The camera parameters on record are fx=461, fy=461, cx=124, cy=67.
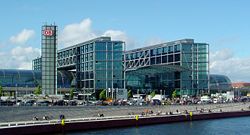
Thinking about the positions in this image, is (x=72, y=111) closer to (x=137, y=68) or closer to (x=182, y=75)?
(x=137, y=68)

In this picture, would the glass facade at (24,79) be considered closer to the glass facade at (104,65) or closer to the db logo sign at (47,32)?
the glass facade at (104,65)

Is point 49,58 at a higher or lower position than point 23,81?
higher

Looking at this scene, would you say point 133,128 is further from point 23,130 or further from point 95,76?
point 95,76

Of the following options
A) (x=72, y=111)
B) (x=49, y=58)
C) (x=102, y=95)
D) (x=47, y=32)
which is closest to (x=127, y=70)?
(x=102, y=95)

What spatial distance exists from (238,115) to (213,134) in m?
46.0

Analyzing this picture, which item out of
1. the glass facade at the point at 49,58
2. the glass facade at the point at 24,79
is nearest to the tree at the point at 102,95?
the glass facade at the point at 49,58

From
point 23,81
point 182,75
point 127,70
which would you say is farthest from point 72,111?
point 127,70

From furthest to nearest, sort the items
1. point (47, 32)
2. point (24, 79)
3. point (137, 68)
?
point (24, 79), point (137, 68), point (47, 32)

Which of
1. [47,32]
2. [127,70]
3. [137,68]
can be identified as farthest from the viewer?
[127,70]

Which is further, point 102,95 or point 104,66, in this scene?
point 104,66

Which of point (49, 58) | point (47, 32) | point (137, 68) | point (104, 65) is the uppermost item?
point (47, 32)

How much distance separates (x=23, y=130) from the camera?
59688mm

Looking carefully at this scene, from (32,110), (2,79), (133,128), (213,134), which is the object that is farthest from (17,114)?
(2,79)

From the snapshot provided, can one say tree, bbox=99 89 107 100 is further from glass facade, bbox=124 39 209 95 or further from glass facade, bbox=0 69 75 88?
glass facade, bbox=0 69 75 88
